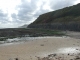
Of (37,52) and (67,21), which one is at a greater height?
(67,21)

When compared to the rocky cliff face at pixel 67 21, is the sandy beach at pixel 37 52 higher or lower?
lower

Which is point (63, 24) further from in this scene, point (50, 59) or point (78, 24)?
point (50, 59)

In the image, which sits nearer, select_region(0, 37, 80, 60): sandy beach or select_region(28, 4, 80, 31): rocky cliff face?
select_region(0, 37, 80, 60): sandy beach

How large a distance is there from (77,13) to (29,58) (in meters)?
80.4

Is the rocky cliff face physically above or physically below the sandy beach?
above

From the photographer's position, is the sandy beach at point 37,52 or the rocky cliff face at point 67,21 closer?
the sandy beach at point 37,52

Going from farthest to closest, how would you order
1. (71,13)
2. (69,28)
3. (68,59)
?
1. (71,13)
2. (69,28)
3. (68,59)

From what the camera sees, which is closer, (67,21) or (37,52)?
(37,52)

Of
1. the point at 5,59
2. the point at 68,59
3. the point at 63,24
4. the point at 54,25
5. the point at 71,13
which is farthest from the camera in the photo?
the point at 71,13

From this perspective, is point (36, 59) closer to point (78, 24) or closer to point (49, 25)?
point (78, 24)

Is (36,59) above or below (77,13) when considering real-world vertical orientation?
below

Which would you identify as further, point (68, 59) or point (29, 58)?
point (29, 58)

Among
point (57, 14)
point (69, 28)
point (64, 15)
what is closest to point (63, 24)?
point (69, 28)

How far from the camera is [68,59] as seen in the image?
1444cm
